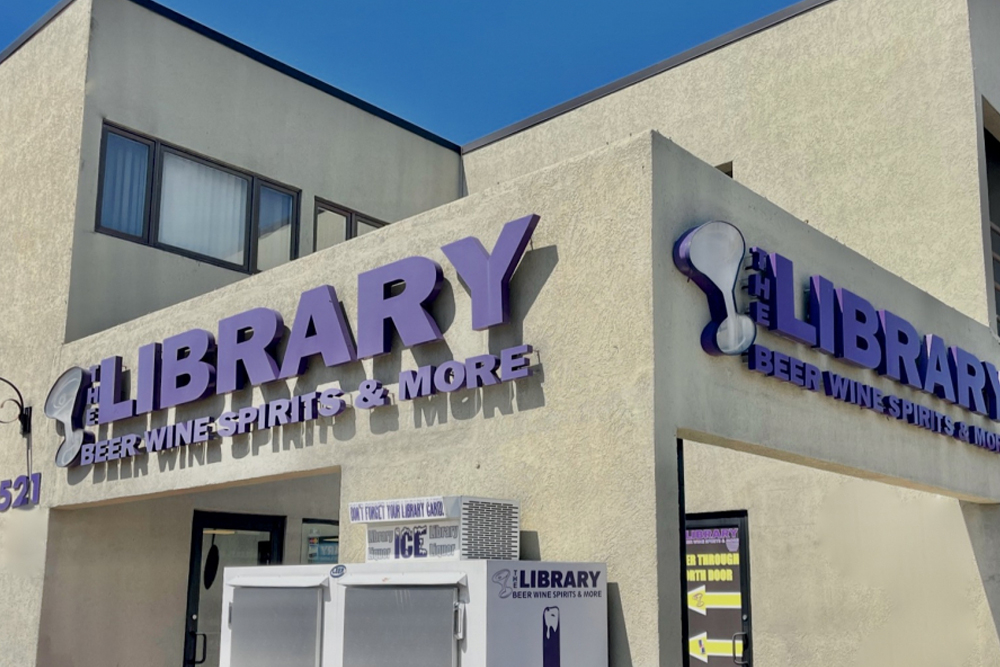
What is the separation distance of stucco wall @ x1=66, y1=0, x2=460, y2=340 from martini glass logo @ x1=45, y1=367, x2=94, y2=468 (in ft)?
2.29

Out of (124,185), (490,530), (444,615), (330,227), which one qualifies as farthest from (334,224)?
(444,615)

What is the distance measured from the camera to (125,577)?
1176 centimetres

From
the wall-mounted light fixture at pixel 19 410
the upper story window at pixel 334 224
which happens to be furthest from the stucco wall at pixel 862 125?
the wall-mounted light fixture at pixel 19 410

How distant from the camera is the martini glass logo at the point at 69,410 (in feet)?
35.9

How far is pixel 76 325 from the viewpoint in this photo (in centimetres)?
1184

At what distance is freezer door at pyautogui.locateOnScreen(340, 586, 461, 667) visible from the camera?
5.76 meters

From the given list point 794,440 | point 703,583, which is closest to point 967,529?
point 703,583

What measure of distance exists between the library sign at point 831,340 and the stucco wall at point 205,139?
25.8 feet

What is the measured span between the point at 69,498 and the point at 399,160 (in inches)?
289

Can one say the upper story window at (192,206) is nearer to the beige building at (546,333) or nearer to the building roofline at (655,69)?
the beige building at (546,333)

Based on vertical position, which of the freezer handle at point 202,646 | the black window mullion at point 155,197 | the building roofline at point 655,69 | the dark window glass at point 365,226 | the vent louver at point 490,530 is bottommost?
the freezer handle at point 202,646

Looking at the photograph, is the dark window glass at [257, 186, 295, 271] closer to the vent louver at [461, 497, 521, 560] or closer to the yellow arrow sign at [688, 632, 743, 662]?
the yellow arrow sign at [688, 632, 743, 662]

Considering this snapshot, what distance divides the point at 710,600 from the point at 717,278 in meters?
6.12

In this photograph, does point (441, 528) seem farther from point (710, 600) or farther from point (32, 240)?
point (32, 240)
